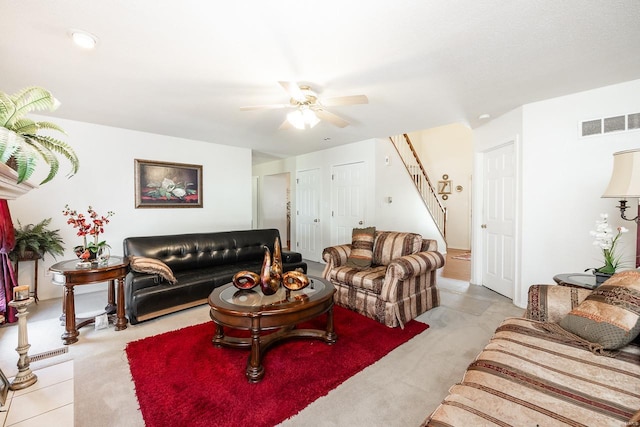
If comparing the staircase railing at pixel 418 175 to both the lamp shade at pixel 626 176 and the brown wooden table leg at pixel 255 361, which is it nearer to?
the lamp shade at pixel 626 176

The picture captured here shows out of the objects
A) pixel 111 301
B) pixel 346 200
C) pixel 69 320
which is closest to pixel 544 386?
pixel 69 320

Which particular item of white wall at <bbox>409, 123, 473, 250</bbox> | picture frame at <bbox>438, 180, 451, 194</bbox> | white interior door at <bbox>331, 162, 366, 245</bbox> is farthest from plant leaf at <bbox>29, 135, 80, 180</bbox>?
picture frame at <bbox>438, 180, 451, 194</bbox>

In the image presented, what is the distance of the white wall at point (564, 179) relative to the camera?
2.66m

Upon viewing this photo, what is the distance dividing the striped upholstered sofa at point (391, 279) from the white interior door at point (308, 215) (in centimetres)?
249

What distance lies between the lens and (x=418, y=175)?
246 inches

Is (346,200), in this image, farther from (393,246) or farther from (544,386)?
(544,386)

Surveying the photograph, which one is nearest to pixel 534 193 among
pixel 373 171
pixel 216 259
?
pixel 373 171

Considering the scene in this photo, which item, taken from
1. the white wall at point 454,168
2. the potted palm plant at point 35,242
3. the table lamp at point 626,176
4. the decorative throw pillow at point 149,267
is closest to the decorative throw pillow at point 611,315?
the table lamp at point 626,176

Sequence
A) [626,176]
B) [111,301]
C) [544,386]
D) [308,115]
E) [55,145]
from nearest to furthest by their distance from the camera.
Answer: [544,386]
[55,145]
[626,176]
[308,115]
[111,301]

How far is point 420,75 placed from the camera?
96.3 inches

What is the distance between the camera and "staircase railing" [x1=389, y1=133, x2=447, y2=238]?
5.83 metres

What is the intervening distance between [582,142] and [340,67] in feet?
8.53

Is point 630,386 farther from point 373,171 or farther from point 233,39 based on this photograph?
point 373,171

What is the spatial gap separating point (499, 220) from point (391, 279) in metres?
2.07
